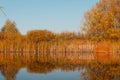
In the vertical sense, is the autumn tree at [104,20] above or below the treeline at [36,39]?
above

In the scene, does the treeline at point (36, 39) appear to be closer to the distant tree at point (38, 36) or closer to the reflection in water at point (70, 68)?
the distant tree at point (38, 36)

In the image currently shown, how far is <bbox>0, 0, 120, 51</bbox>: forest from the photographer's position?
3958cm

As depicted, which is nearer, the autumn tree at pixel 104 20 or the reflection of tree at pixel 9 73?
the reflection of tree at pixel 9 73

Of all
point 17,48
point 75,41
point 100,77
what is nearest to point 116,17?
point 75,41

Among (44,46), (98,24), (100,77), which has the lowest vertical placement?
(100,77)

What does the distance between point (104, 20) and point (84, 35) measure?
3.80 metres

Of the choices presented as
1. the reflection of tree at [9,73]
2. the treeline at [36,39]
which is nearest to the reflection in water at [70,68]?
the reflection of tree at [9,73]

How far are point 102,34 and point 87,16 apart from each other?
3419mm

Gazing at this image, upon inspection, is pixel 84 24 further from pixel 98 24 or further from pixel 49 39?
pixel 49 39

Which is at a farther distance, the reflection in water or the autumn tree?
the autumn tree

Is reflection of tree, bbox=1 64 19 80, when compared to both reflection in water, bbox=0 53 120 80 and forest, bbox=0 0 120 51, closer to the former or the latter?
reflection in water, bbox=0 53 120 80

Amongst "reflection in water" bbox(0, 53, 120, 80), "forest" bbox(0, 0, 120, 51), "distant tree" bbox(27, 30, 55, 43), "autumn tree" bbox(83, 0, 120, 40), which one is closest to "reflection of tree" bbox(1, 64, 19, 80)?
"reflection in water" bbox(0, 53, 120, 80)

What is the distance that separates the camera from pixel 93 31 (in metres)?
42.8

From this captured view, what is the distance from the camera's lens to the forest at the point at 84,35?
39575 mm
